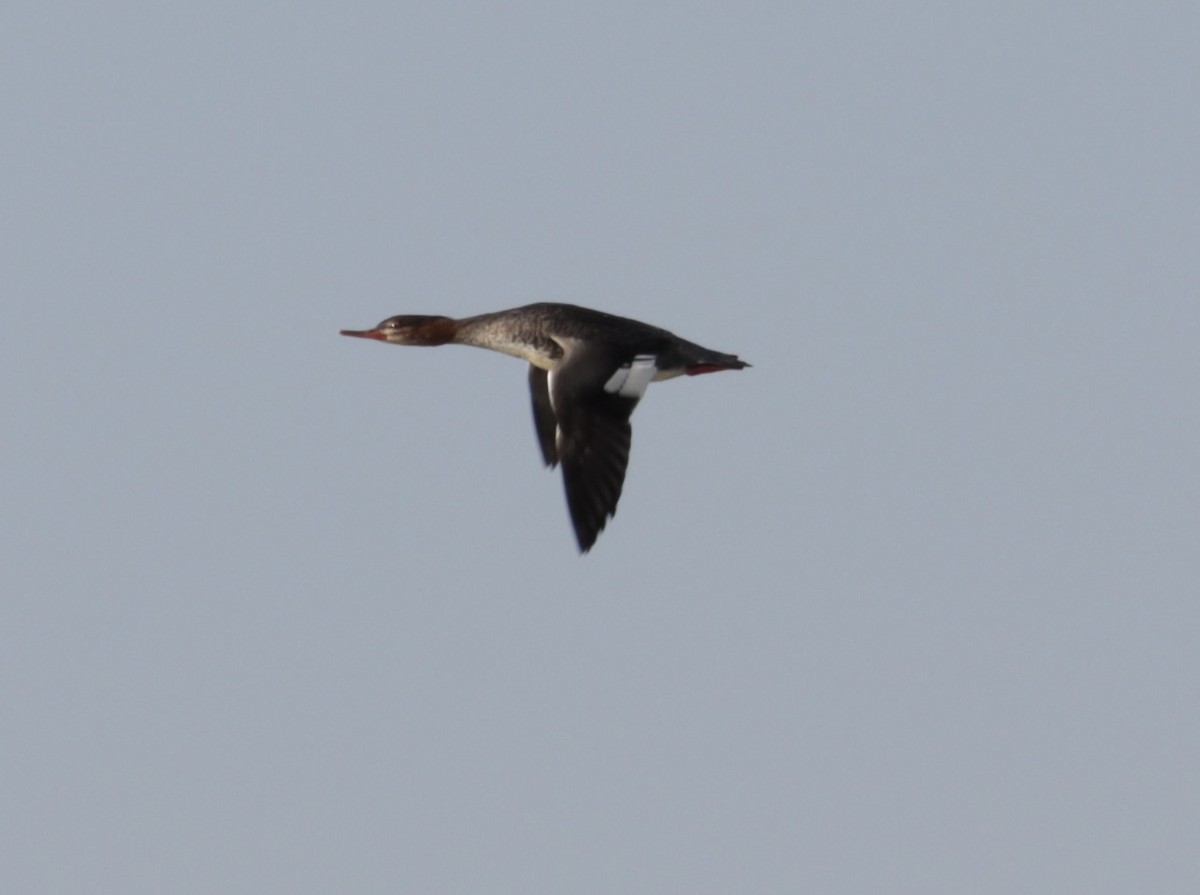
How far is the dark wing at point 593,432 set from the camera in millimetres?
15617

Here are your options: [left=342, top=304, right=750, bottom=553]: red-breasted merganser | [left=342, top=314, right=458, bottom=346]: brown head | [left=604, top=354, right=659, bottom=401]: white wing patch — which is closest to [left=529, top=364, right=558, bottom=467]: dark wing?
[left=342, top=304, right=750, bottom=553]: red-breasted merganser

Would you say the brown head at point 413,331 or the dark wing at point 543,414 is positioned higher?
the brown head at point 413,331

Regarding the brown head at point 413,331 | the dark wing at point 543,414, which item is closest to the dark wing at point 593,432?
the dark wing at point 543,414

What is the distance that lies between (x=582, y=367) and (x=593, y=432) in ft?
2.29

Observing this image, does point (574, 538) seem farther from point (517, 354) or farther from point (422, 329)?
point (422, 329)

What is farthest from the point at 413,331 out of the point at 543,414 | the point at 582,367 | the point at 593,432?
the point at 593,432

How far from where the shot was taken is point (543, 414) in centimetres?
1814

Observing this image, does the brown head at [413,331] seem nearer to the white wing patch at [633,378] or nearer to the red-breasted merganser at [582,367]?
the red-breasted merganser at [582,367]

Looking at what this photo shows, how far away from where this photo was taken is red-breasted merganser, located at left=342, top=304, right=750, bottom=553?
15703mm

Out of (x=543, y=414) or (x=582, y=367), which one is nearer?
(x=582, y=367)

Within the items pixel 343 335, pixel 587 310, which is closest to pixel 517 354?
pixel 587 310

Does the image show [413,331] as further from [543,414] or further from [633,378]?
[633,378]

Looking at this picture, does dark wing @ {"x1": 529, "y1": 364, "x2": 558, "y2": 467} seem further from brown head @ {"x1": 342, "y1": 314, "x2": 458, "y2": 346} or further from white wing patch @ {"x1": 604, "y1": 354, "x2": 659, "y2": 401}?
white wing patch @ {"x1": 604, "y1": 354, "x2": 659, "y2": 401}

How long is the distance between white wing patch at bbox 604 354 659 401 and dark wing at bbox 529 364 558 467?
1436 mm
